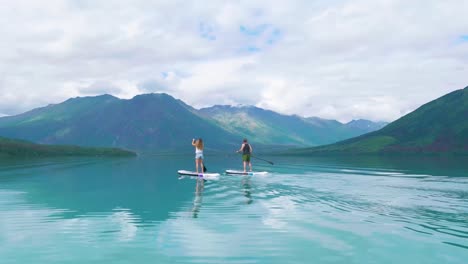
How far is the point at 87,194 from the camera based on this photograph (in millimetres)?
36188

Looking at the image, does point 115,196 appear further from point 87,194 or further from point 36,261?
point 36,261

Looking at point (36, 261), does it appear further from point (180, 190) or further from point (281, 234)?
point (180, 190)

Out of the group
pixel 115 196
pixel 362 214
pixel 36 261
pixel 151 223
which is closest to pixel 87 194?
pixel 115 196

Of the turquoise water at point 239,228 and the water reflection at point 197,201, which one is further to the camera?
the water reflection at point 197,201

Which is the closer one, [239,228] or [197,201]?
[239,228]

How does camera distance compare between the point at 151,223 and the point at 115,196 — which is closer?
the point at 151,223

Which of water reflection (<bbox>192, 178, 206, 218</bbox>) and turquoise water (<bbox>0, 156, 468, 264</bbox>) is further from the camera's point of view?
water reflection (<bbox>192, 178, 206, 218</bbox>)

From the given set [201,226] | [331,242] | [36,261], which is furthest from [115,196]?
[331,242]

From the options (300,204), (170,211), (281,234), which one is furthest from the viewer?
(300,204)

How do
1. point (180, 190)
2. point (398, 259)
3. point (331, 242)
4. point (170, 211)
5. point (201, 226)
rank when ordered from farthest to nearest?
point (180, 190) → point (170, 211) → point (201, 226) → point (331, 242) → point (398, 259)

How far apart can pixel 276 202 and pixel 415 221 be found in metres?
9.83

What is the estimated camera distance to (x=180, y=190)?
3772cm

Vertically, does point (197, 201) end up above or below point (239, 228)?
above

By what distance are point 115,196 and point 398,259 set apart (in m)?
25.3
